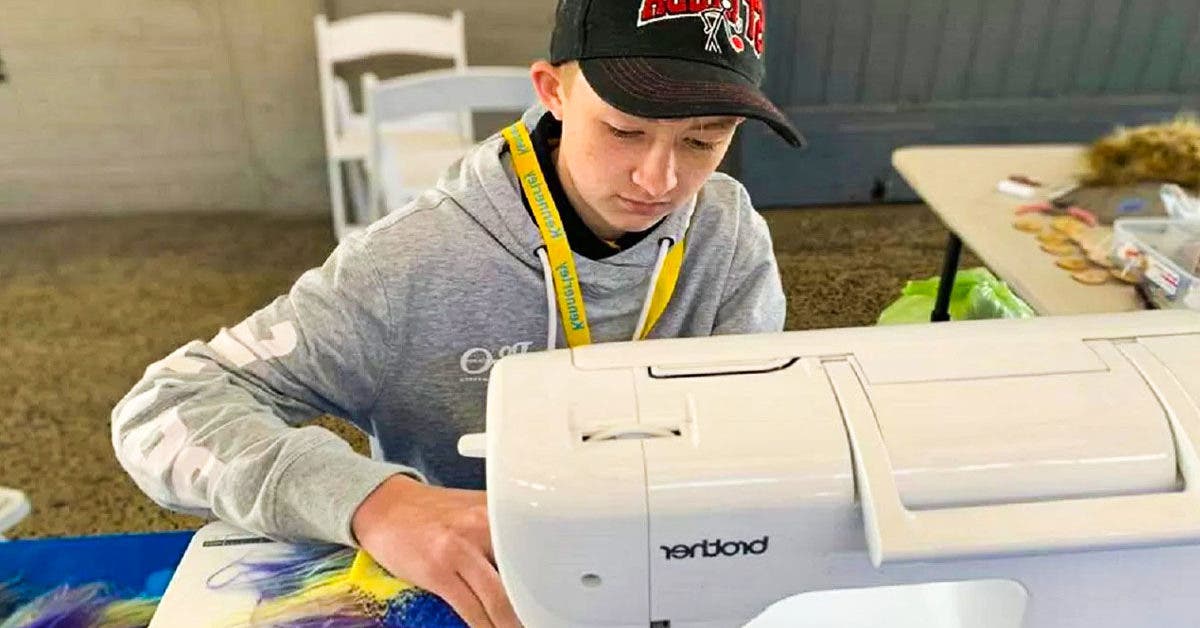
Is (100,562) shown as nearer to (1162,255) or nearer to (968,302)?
(1162,255)

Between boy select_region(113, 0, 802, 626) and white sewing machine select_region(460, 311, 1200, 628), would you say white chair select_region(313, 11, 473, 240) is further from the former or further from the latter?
white sewing machine select_region(460, 311, 1200, 628)

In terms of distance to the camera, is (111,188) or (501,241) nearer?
(501,241)

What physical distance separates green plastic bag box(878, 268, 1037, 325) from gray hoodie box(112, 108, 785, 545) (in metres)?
0.69

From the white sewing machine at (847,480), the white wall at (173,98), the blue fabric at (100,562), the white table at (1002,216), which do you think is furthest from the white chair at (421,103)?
the white sewing machine at (847,480)

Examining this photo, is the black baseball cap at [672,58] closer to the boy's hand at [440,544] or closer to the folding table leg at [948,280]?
the boy's hand at [440,544]

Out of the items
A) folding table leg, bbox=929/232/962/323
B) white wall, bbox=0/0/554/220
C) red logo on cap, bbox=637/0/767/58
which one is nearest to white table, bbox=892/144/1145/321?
folding table leg, bbox=929/232/962/323

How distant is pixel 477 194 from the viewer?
3.10ft

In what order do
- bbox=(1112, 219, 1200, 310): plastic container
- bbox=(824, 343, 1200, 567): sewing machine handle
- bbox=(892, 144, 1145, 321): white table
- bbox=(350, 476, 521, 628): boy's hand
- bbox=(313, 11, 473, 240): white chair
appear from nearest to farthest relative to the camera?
1. bbox=(824, 343, 1200, 567): sewing machine handle
2. bbox=(350, 476, 521, 628): boy's hand
3. bbox=(1112, 219, 1200, 310): plastic container
4. bbox=(892, 144, 1145, 321): white table
5. bbox=(313, 11, 473, 240): white chair

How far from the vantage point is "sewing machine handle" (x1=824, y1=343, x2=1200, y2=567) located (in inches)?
22.0

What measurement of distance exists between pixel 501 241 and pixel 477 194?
49mm

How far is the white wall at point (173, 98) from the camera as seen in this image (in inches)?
120

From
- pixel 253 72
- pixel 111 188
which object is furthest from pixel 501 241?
pixel 111 188

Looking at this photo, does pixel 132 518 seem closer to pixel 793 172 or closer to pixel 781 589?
pixel 781 589

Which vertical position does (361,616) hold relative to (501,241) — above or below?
below
